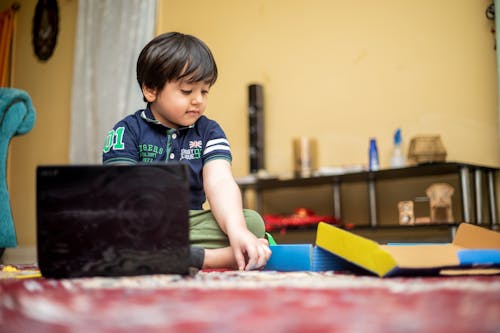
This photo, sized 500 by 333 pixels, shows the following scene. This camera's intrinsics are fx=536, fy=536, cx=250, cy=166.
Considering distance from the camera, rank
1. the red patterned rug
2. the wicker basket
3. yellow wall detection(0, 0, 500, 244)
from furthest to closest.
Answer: yellow wall detection(0, 0, 500, 244) → the wicker basket → the red patterned rug

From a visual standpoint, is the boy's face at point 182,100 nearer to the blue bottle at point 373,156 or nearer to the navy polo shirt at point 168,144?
the navy polo shirt at point 168,144

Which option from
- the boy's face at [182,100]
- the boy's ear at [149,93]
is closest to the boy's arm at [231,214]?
the boy's face at [182,100]

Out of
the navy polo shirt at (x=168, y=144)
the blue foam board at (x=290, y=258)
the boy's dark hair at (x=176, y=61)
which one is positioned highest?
the boy's dark hair at (x=176, y=61)

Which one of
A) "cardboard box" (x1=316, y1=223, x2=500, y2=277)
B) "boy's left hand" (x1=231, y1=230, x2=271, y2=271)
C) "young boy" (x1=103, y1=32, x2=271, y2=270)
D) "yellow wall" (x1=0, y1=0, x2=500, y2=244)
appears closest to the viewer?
"cardboard box" (x1=316, y1=223, x2=500, y2=277)

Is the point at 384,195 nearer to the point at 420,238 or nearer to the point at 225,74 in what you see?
the point at 420,238

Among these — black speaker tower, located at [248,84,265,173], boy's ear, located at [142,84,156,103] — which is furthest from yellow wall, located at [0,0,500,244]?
boy's ear, located at [142,84,156,103]

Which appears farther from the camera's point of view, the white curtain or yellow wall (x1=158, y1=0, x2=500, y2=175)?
the white curtain

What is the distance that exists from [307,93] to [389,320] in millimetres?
2770

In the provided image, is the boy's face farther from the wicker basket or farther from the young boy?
the wicker basket

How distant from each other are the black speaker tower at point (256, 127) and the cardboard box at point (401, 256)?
6.87ft

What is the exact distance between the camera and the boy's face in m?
1.33

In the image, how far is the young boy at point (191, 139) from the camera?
1.24 m

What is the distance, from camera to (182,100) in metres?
1.33

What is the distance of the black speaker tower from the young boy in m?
1.70
